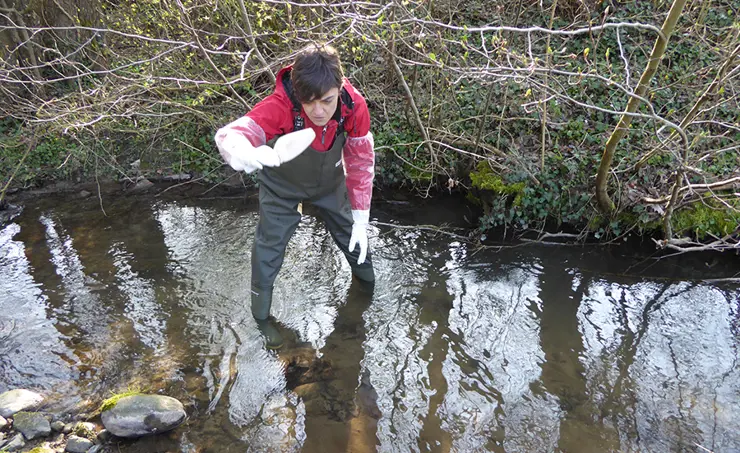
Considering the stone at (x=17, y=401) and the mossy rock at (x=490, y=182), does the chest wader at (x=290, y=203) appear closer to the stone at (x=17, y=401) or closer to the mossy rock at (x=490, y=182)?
the stone at (x=17, y=401)

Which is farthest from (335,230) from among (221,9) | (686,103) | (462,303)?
(686,103)

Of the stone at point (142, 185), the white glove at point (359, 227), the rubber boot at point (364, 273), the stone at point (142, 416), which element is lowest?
the stone at point (142, 416)

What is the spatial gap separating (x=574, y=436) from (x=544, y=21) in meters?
5.14

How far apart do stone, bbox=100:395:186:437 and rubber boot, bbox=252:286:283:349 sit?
29.0 inches

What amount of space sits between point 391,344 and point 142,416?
1.52 metres

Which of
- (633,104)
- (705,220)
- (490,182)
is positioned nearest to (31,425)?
(490,182)

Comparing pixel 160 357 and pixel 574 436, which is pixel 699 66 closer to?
pixel 574 436

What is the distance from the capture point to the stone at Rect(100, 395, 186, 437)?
2518mm

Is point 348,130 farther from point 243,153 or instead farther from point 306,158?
point 243,153

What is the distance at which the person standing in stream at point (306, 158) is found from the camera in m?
2.40

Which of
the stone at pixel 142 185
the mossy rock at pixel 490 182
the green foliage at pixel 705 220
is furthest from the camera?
the stone at pixel 142 185

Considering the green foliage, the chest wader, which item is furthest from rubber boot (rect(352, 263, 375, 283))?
the green foliage

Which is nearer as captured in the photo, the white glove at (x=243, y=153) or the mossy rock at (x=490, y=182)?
the white glove at (x=243, y=153)

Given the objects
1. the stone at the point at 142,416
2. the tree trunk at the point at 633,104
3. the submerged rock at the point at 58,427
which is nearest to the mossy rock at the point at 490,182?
the tree trunk at the point at 633,104
